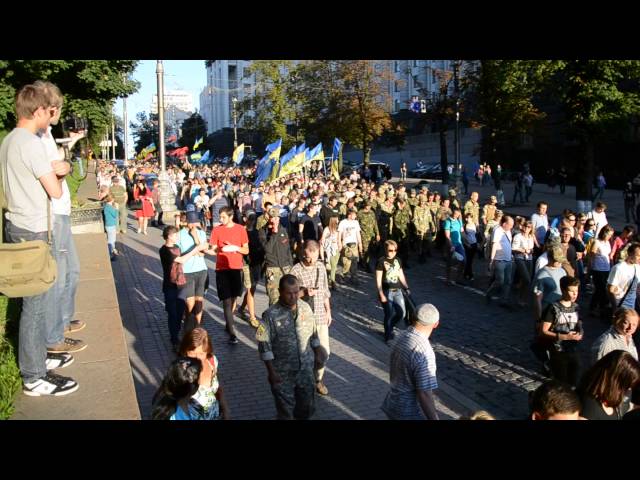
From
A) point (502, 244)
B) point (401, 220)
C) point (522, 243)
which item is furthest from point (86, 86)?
point (522, 243)

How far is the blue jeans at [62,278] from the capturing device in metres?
4.30

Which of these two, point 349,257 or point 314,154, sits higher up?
point 314,154

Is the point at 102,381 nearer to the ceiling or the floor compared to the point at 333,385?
nearer to the ceiling

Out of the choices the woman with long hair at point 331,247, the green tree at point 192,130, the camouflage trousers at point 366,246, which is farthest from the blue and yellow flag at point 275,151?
the green tree at point 192,130

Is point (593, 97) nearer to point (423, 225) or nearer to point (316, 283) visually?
point (423, 225)

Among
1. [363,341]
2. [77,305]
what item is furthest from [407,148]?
[77,305]

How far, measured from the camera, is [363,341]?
31.3ft

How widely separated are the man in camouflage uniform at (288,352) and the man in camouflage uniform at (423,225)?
10342 millimetres

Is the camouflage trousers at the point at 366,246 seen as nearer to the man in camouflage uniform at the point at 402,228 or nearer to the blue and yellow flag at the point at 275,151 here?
the man in camouflage uniform at the point at 402,228

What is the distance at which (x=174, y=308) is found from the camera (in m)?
8.67

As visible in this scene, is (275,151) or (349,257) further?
(275,151)

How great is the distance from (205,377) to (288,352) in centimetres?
138

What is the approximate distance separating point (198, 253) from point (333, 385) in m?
2.70
